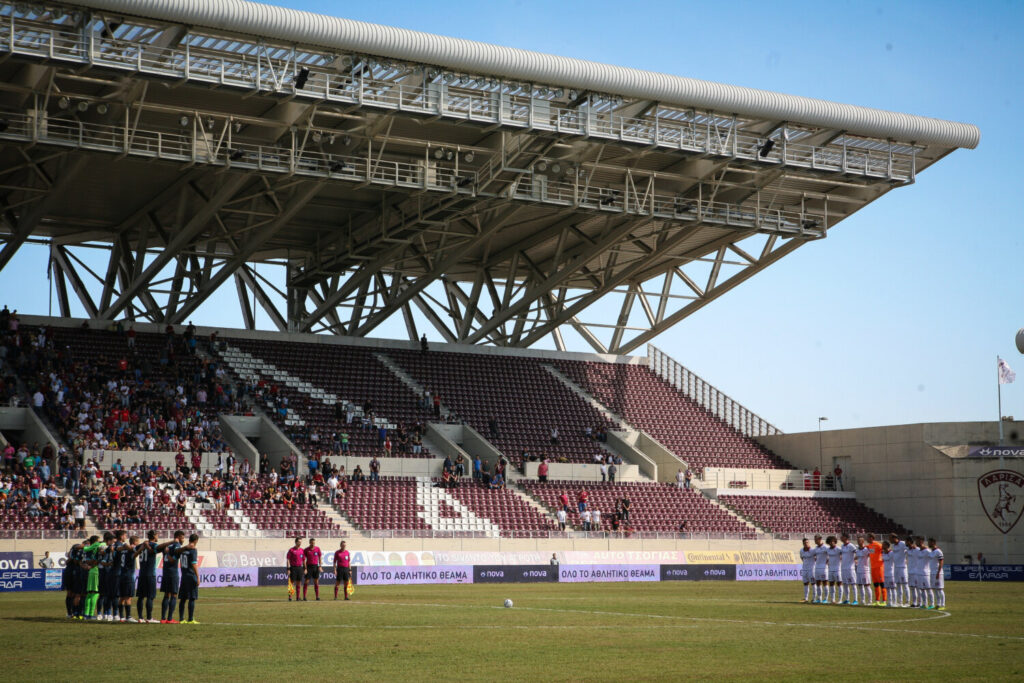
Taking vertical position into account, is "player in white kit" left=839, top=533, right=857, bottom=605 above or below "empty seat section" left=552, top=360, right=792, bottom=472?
below

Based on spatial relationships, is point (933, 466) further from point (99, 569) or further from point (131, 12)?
point (99, 569)

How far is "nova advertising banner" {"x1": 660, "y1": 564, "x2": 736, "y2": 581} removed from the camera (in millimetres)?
47250

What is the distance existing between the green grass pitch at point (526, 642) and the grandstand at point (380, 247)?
54.2 feet

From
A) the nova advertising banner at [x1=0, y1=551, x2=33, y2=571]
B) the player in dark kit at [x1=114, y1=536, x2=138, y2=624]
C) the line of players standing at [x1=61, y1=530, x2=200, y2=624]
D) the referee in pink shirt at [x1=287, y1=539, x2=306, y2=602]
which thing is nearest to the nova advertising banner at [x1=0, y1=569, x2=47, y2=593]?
the nova advertising banner at [x1=0, y1=551, x2=33, y2=571]

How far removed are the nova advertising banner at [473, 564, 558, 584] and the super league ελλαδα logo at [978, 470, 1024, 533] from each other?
71.6 feet

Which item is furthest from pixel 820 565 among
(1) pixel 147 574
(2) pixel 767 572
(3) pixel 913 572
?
(2) pixel 767 572

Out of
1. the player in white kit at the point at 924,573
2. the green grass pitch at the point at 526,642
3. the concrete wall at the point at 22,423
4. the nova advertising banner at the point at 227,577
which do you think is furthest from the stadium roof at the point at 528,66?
the player in white kit at the point at 924,573

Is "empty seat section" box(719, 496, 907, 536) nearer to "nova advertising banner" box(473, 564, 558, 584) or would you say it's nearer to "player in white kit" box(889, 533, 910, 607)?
"nova advertising banner" box(473, 564, 558, 584)

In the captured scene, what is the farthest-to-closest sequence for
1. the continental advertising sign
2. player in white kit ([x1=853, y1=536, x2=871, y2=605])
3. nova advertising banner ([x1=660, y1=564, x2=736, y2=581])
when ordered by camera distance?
the continental advertising sign, nova advertising banner ([x1=660, y1=564, x2=736, y2=581]), player in white kit ([x1=853, y1=536, x2=871, y2=605])

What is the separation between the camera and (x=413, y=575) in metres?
43.5

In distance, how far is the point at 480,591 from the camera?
37.4 m

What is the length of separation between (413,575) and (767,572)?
14.0m

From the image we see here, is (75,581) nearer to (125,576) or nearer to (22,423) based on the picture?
(125,576)

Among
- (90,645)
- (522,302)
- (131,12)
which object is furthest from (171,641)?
(522,302)
